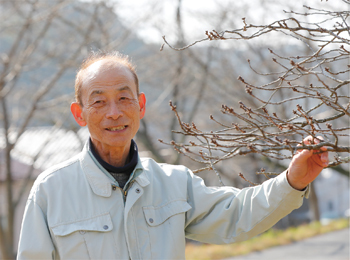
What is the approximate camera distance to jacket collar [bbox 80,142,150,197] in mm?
2346

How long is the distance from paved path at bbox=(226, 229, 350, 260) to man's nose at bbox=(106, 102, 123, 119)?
811cm

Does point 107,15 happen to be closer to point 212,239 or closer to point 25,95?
point 25,95

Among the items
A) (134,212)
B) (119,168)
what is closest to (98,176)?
(119,168)

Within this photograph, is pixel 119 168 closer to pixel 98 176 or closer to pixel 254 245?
pixel 98 176

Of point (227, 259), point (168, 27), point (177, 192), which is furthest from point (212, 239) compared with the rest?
point (168, 27)

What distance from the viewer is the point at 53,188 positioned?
2.32 metres

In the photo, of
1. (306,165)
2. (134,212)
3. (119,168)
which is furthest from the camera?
Result: (119,168)

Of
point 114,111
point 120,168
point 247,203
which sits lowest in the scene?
point 247,203

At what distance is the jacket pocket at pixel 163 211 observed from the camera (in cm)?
238

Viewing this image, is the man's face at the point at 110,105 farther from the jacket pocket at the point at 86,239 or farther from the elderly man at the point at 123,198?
the jacket pocket at the point at 86,239

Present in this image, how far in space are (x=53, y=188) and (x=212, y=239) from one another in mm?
879

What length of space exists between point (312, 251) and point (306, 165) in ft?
29.0

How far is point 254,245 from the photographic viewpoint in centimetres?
1107

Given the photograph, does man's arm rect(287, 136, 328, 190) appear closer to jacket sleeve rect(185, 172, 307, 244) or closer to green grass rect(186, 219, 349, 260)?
jacket sleeve rect(185, 172, 307, 244)
